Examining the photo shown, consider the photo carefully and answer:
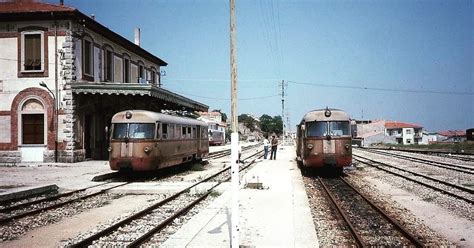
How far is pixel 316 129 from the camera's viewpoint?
1730cm

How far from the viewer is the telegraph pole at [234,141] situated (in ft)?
20.2

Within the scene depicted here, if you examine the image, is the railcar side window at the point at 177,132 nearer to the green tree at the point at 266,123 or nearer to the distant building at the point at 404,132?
the distant building at the point at 404,132

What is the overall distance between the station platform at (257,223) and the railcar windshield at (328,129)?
15.4ft

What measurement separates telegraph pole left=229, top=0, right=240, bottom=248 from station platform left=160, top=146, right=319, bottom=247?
823 millimetres

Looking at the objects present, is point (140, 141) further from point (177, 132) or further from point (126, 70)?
point (126, 70)

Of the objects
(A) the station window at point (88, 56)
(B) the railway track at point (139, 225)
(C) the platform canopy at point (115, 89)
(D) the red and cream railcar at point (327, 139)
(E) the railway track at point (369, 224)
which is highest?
(A) the station window at point (88, 56)

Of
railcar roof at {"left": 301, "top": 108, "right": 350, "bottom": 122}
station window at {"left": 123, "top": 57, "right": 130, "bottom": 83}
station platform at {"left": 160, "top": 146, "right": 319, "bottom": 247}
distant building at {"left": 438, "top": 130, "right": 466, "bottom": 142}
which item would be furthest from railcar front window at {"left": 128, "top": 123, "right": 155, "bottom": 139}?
distant building at {"left": 438, "top": 130, "right": 466, "bottom": 142}

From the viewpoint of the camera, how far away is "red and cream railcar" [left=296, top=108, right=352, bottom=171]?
16891 mm

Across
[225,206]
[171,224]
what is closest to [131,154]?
[225,206]

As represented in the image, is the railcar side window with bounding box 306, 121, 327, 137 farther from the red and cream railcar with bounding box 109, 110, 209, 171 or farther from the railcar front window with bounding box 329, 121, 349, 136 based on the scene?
the red and cream railcar with bounding box 109, 110, 209, 171

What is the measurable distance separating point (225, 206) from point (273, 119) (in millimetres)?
151331

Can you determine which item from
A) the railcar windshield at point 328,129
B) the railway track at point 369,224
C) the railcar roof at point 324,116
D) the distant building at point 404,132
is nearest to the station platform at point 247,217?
the railway track at point 369,224

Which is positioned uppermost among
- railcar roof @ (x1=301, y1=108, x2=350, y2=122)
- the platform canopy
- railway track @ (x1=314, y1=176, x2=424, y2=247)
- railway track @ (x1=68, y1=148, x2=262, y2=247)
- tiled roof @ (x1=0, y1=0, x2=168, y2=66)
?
tiled roof @ (x1=0, y1=0, x2=168, y2=66)

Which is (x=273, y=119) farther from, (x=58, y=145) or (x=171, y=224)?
(x=171, y=224)
